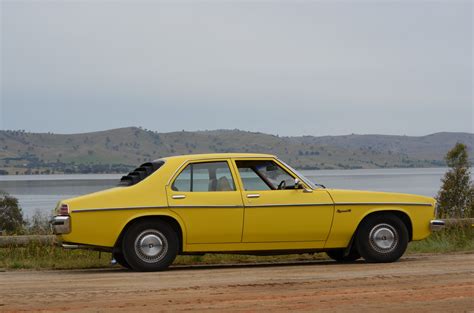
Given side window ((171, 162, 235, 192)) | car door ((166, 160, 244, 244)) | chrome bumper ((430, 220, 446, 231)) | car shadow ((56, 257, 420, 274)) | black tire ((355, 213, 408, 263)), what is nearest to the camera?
car door ((166, 160, 244, 244))

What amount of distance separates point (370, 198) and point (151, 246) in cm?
314

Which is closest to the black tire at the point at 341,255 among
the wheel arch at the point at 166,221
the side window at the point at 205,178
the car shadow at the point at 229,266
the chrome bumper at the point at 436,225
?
the car shadow at the point at 229,266

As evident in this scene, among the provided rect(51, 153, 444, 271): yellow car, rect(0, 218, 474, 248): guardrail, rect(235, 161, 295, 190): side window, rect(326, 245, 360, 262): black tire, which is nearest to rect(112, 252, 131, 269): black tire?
rect(51, 153, 444, 271): yellow car

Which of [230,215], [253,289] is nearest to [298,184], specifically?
[230,215]

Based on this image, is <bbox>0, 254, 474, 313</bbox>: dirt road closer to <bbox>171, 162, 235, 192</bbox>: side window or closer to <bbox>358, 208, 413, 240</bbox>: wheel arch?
<bbox>358, 208, 413, 240</bbox>: wheel arch

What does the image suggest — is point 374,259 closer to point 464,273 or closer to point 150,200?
point 464,273

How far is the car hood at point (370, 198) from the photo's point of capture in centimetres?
1205

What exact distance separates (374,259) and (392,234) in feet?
1.50

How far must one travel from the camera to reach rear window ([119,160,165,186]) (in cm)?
1176

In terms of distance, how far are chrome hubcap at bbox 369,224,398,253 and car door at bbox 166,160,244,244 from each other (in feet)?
6.38

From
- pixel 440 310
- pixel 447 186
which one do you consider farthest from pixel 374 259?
pixel 447 186

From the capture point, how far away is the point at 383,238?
12234 millimetres

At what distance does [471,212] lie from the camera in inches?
793

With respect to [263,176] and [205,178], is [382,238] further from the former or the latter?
[205,178]
